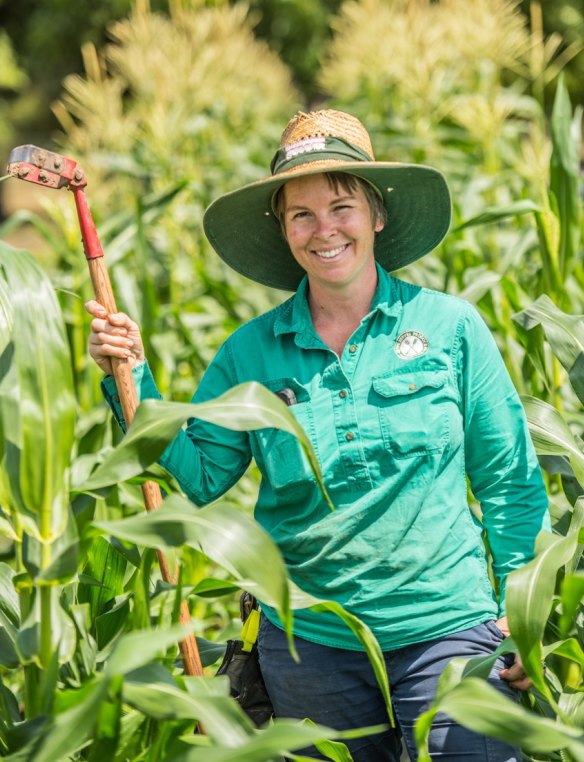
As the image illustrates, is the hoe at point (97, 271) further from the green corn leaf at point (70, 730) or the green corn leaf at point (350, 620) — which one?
the green corn leaf at point (70, 730)

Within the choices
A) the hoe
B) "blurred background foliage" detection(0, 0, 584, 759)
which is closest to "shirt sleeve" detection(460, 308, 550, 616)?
"blurred background foliage" detection(0, 0, 584, 759)

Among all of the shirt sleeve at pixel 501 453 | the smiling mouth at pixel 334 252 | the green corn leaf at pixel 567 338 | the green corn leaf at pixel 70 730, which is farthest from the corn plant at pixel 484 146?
the green corn leaf at pixel 70 730

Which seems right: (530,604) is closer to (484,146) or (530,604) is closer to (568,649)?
(568,649)

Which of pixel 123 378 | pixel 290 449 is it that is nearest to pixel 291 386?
pixel 290 449

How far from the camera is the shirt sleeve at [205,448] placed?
2.14 m

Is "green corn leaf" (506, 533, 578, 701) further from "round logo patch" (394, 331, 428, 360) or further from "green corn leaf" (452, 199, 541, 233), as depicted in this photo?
"green corn leaf" (452, 199, 541, 233)

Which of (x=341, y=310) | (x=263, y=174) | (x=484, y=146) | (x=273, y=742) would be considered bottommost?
(x=273, y=742)

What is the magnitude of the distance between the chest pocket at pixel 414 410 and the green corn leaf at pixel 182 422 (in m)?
0.47

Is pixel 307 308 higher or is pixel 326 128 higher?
pixel 326 128

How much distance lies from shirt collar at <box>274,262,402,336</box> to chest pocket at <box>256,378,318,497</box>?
11 cm

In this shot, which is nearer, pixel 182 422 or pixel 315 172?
pixel 182 422

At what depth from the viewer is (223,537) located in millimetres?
1531

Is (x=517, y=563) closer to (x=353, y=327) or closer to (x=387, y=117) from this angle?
(x=353, y=327)

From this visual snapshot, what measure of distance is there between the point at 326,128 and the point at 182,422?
Answer: 85 centimetres
